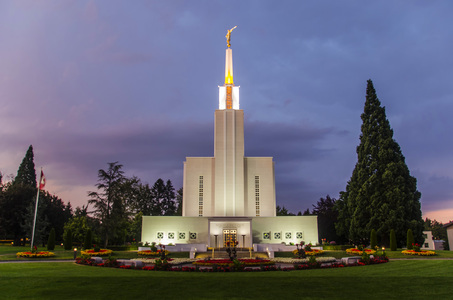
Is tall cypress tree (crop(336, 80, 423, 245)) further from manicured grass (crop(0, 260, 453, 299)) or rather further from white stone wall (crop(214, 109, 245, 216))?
manicured grass (crop(0, 260, 453, 299))

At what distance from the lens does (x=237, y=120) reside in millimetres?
43281

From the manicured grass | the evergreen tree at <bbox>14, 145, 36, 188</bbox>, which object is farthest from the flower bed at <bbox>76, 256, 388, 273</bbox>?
the evergreen tree at <bbox>14, 145, 36, 188</bbox>

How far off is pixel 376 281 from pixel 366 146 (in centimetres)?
2890

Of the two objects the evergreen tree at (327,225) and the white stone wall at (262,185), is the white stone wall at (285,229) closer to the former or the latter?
the white stone wall at (262,185)

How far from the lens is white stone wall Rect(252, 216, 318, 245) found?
128 feet

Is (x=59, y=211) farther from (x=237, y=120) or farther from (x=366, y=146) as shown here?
(x=366, y=146)

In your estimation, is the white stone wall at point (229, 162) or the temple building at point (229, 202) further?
Answer: the white stone wall at point (229, 162)

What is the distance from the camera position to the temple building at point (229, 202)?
38.1 metres

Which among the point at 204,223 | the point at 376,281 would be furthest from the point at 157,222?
the point at 376,281

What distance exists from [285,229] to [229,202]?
6960mm

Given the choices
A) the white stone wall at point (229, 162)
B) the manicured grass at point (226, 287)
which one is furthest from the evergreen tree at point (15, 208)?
the manicured grass at point (226, 287)

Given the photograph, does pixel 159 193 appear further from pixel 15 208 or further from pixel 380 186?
pixel 380 186

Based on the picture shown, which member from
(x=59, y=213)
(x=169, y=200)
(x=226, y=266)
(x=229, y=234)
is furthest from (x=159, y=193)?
(x=226, y=266)

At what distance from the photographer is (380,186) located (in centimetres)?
3794
